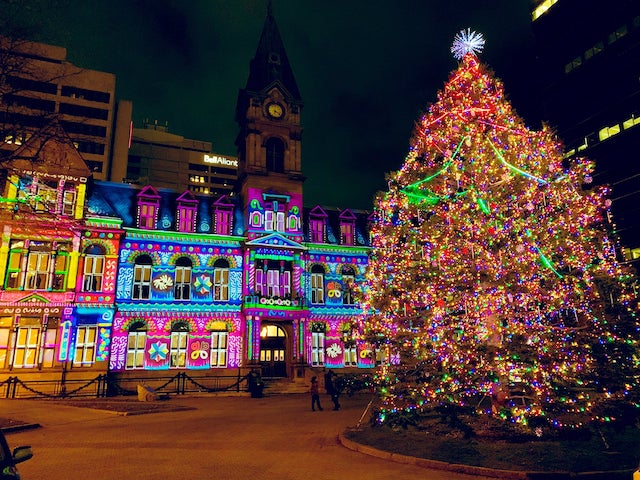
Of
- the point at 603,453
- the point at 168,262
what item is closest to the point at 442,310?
the point at 603,453

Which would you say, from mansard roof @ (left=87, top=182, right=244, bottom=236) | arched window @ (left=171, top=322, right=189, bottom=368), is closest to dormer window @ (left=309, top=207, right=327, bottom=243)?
mansard roof @ (left=87, top=182, right=244, bottom=236)

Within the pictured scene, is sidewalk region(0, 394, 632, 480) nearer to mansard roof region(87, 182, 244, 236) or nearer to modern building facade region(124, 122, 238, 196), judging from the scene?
mansard roof region(87, 182, 244, 236)

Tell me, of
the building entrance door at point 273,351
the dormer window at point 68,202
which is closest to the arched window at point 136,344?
the building entrance door at point 273,351

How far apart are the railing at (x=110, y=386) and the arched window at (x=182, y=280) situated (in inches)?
203

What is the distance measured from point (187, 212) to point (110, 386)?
1237cm

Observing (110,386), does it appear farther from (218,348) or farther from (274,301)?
(274,301)

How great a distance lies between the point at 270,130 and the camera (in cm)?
3728

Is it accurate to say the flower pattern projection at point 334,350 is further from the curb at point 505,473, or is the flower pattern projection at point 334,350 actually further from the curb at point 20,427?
the curb at point 505,473

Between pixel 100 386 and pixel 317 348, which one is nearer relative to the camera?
pixel 100 386

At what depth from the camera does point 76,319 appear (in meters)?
29.1

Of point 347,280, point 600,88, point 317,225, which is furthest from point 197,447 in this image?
point 600,88

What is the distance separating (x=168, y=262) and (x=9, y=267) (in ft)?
29.8

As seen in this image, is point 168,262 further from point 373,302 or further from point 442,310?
point 442,310

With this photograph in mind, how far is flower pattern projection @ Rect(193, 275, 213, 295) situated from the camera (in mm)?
32750
